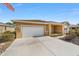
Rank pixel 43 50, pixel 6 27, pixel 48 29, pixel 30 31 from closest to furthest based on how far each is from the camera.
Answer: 1. pixel 43 50
2. pixel 30 31
3. pixel 6 27
4. pixel 48 29

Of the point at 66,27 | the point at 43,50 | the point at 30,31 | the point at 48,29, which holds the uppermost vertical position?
the point at 66,27

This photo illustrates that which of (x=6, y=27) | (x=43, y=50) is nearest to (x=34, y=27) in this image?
(x=6, y=27)

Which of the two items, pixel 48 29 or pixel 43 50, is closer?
pixel 43 50

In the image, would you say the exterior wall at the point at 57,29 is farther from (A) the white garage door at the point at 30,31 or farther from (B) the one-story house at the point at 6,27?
(B) the one-story house at the point at 6,27

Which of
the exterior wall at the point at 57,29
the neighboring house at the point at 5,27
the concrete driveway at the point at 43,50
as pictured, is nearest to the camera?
the concrete driveway at the point at 43,50

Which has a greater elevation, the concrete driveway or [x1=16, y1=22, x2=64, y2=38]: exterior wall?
[x1=16, y1=22, x2=64, y2=38]: exterior wall

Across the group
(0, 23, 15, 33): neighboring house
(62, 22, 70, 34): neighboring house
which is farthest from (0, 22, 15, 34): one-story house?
(62, 22, 70, 34): neighboring house

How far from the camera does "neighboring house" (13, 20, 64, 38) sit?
11875mm

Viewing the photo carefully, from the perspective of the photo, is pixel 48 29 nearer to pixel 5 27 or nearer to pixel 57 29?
pixel 57 29

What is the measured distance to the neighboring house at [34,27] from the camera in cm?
1188

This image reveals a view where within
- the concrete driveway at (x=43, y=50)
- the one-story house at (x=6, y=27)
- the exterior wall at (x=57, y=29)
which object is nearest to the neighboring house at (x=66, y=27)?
the exterior wall at (x=57, y=29)

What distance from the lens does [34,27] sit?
12141mm

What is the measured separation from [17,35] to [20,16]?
186cm

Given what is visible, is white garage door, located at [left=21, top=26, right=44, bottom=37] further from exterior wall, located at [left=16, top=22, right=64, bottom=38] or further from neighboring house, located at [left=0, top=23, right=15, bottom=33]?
neighboring house, located at [left=0, top=23, right=15, bottom=33]
